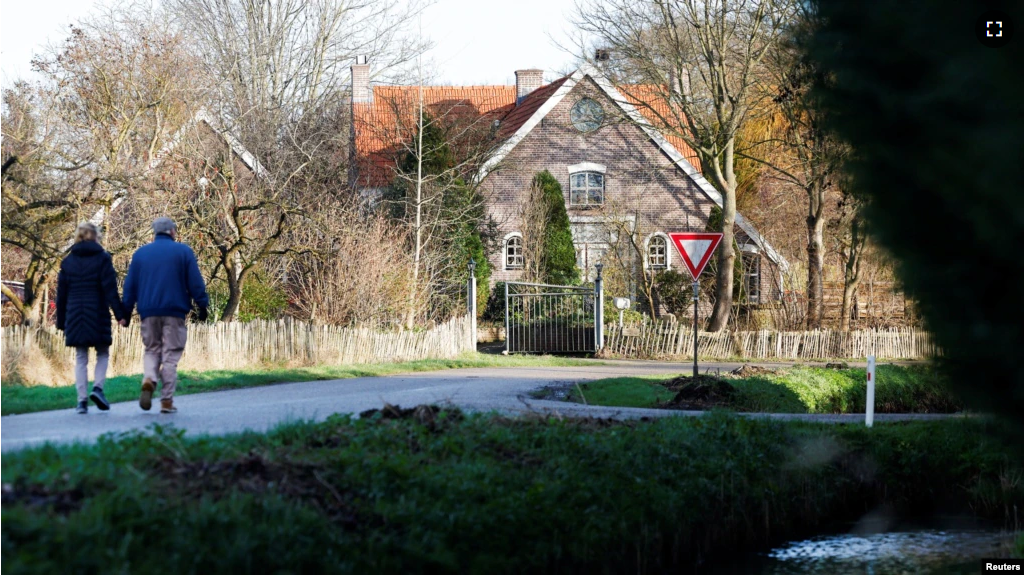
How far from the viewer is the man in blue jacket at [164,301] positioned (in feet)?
33.6

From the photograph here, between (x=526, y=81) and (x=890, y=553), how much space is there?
3537cm

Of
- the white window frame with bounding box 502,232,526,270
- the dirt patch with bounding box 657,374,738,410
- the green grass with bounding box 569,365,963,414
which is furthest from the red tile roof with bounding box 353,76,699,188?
the dirt patch with bounding box 657,374,738,410

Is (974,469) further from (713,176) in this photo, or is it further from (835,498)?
(713,176)

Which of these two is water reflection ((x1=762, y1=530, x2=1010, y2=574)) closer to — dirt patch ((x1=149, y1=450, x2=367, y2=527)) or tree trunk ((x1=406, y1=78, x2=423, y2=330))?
dirt patch ((x1=149, y1=450, x2=367, y2=527))

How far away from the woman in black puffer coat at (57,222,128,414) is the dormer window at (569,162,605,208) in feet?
91.7

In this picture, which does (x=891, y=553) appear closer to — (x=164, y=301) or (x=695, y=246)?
(x=164, y=301)

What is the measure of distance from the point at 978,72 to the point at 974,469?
7.81 metres

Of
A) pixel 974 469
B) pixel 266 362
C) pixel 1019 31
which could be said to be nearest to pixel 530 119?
pixel 266 362

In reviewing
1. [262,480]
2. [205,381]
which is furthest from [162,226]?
[262,480]

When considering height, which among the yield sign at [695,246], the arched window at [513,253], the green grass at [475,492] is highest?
the arched window at [513,253]

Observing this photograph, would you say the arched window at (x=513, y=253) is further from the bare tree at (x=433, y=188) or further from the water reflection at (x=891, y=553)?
the water reflection at (x=891, y=553)

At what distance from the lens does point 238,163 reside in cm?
3184

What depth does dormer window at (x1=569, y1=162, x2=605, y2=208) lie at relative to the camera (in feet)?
124

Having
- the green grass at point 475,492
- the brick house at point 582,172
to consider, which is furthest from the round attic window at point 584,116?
the green grass at point 475,492
